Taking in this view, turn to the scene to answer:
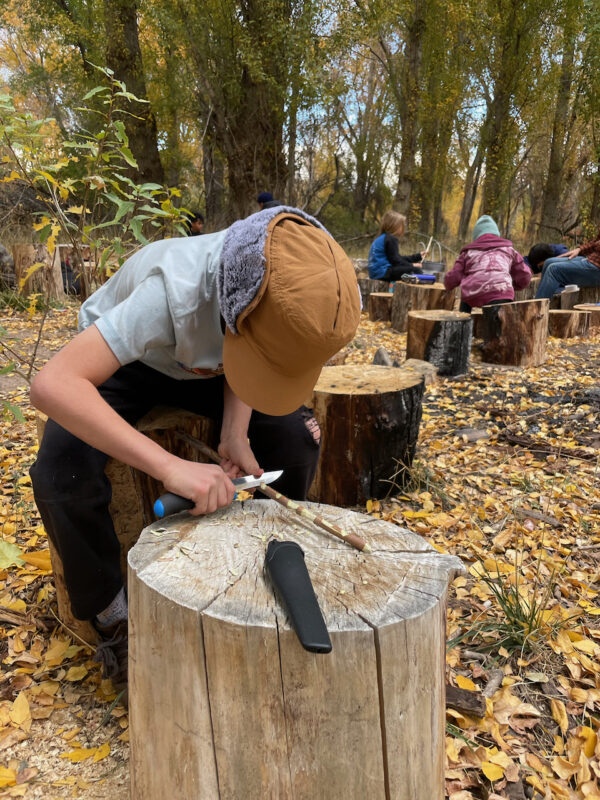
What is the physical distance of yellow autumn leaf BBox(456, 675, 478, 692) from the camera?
1.64 meters

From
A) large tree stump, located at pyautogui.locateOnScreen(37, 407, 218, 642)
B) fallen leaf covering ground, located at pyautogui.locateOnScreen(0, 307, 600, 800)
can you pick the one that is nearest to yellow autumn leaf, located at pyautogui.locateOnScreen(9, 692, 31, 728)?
fallen leaf covering ground, located at pyautogui.locateOnScreen(0, 307, 600, 800)

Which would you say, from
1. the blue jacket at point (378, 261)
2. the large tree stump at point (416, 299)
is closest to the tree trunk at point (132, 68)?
the blue jacket at point (378, 261)

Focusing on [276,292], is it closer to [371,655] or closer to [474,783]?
[371,655]

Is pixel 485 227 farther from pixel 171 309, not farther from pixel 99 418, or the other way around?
pixel 99 418

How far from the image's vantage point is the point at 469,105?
1950cm

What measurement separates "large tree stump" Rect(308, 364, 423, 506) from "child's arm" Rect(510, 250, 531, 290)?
Result: 13.6 ft

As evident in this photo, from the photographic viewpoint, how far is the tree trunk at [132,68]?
9.93 meters

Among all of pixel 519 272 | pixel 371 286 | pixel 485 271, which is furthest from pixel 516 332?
pixel 371 286

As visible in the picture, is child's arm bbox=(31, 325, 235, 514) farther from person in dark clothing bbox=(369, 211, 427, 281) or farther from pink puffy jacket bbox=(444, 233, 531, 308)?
person in dark clothing bbox=(369, 211, 427, 281)

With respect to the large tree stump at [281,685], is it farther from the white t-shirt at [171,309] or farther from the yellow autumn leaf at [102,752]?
the white t-shirt at [171,309]

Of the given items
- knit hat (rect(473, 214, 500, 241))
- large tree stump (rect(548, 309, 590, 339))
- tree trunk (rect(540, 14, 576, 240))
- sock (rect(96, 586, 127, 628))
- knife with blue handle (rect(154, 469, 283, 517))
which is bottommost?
sock (rect(96, 586, 127, 628))

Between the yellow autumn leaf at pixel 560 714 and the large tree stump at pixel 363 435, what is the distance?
4.15ft

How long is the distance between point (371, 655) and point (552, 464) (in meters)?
2.52

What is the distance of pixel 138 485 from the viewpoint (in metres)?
1.77
